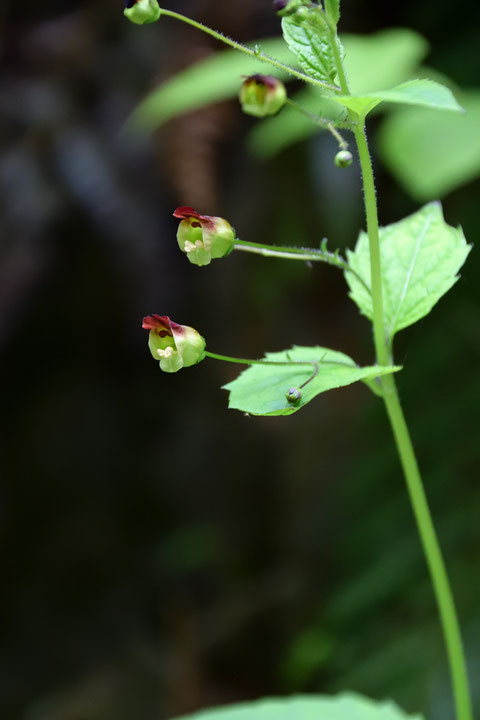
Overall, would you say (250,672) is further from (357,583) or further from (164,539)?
(357,583)

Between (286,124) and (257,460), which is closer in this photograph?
(286,124)

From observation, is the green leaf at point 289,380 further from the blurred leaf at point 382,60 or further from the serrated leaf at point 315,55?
the blurred leaf at point 382,60

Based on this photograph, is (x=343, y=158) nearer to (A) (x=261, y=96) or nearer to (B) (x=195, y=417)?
(A) (x=261, y=96)

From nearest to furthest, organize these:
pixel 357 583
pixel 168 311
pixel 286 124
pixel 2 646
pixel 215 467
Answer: pixel 286 124 → pixel 357 583 → pixel 168 311 → pixel 2 646 → pixel 215 467

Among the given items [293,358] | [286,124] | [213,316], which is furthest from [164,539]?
[293,358]

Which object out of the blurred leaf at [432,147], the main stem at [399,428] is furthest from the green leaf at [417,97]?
the blurred leaf at [432,147]

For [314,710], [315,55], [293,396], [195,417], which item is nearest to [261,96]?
[315,55]

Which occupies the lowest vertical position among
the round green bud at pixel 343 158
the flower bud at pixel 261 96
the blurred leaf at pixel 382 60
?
the round green bud at pixel 343 158

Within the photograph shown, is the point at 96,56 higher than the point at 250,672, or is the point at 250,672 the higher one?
the point at 96,56
